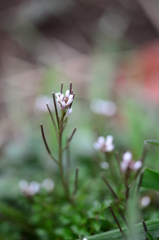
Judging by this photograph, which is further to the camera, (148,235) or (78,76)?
(78,76)

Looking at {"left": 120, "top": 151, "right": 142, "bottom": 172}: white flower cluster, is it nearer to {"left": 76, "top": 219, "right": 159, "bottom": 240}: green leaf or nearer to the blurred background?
{"left": 76, "top": 219, "right": 159, "bottom": 240}: green leaf

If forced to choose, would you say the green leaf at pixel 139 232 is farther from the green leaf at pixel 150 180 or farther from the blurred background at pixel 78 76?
the blurred background at pixel 78 76

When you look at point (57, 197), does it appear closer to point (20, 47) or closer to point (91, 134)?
point (91, 134)

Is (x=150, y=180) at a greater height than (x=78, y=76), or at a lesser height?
lesser

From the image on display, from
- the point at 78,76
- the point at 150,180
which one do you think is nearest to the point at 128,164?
the point at 150,180

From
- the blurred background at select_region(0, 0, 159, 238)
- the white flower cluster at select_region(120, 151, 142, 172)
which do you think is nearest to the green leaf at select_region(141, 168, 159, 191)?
the white flower cluster at select_region(120, 151, 142, 172)

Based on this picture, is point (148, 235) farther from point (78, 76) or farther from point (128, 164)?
point (78, 76)

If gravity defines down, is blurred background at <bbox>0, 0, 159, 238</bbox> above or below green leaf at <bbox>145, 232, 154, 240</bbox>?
above

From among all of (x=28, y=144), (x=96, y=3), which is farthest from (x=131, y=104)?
(x=96, y=3)
